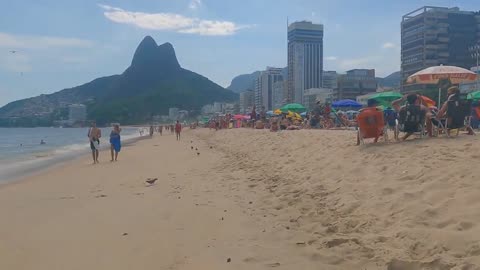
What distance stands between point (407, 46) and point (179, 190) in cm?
8705

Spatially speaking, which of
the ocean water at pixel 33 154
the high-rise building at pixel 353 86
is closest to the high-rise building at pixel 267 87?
the high-rise building at pixel 353 86

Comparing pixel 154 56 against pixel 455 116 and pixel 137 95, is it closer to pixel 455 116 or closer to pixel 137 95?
pixel 137 95

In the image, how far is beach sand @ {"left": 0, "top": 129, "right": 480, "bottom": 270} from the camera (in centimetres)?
346

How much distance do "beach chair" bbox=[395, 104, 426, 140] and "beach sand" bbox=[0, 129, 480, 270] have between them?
0.73 m

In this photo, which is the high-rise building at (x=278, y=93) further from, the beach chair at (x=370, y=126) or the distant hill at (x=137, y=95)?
the beach chair at (x=370, y=126)

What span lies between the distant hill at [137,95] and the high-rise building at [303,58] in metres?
36.7

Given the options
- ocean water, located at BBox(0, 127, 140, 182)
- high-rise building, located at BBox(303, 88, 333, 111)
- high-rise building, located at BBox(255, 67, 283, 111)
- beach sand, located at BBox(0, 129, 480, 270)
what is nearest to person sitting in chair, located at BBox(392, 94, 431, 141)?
beach sand, located at BBox(0, 129, 480, 270)

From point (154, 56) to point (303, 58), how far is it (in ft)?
261

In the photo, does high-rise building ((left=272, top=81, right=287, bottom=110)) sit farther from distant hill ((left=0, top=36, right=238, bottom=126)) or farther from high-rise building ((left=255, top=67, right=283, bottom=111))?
distant hill ((left=0, top=36, right=238, bottom=126))

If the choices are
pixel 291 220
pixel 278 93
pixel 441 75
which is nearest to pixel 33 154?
pixel 441 75

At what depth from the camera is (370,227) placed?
397cm

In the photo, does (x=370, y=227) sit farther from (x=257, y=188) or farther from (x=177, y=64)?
(x=177, y=64)

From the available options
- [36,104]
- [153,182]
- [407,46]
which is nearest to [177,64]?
[36,104]

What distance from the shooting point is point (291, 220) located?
4703 mm
